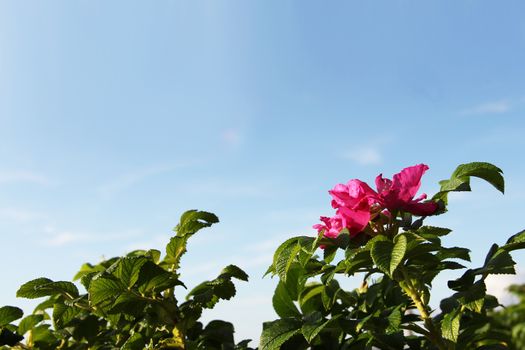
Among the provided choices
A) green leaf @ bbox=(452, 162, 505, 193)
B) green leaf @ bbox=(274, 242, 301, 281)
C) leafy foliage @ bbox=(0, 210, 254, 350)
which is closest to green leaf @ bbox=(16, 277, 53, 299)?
leafy foliage @ bbox=(0, 210, 254, 350)

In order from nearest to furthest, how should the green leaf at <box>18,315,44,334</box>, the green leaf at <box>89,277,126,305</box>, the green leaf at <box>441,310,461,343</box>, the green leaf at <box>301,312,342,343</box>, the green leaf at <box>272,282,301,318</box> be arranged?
1. the green leaf at <box>441,310,461,343</box>
2. the green leaf at <box>301,312,342,343</box>
3. the green leaf at <box>89,277,126,305</box>
4. the green leaf at <box>272,282,301,318</box>
5. the green leaf at <box>18,315,44,334</box>

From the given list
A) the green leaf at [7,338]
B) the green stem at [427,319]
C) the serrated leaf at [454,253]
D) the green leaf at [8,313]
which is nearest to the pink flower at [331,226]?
the green stem at [427,319]

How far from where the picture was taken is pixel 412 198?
2.09 m

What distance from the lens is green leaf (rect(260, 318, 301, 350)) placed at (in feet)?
6.93

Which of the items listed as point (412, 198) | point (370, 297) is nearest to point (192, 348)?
point (370, 297)

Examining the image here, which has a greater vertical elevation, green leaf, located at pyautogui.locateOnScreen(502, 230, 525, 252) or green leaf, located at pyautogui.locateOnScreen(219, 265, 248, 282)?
green leaf, located at pyautogui.locateOnScreen(219, 265, 248, 282)

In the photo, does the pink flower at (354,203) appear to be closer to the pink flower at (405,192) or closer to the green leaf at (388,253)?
the pink flower at (405,192)

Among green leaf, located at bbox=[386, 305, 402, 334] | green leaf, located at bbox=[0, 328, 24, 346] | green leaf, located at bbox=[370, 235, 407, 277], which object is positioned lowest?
green leaf, located at bbox=[386, 305, 402, 334]

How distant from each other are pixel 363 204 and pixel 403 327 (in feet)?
1.49

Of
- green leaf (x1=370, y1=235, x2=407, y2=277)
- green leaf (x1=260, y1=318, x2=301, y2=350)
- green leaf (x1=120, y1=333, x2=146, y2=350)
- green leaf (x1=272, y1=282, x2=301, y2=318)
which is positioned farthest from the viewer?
green leaf (x1=272, y1=282, x2=301, y2=318)

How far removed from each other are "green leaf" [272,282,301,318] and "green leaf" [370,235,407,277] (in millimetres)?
961

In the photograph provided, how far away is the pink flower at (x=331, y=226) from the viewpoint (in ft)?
6.79

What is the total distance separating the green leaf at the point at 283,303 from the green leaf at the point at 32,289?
3.46 feet

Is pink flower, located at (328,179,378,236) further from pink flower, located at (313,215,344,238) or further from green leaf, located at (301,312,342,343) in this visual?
green leaf, located at (301,312,342,343)
